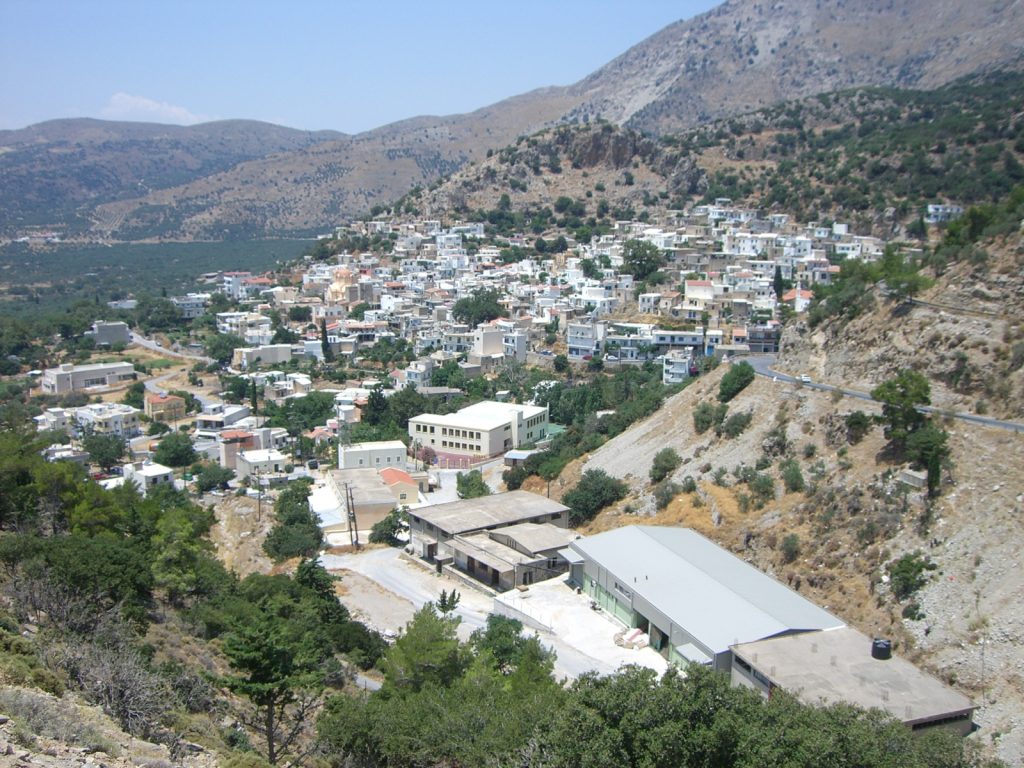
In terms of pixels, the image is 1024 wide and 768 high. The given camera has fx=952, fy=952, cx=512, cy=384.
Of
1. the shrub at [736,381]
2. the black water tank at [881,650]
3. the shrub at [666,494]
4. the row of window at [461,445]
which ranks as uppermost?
the shrub at [736,381]

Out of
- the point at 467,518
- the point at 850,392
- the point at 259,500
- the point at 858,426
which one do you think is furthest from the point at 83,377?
the point at 858,426

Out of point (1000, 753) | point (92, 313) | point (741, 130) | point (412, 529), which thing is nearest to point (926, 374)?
point (1000, 753)

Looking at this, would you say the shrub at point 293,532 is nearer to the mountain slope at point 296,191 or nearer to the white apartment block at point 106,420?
the white apartment block at point 106,420

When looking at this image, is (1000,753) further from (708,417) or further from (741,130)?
(741,130)

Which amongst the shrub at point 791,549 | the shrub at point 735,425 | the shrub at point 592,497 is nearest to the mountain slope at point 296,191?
the shrub at point 592,497

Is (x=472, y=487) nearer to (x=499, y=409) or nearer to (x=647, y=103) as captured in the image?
(x=499, y=409)

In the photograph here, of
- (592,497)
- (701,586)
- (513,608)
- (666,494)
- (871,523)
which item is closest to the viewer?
(701,586)
